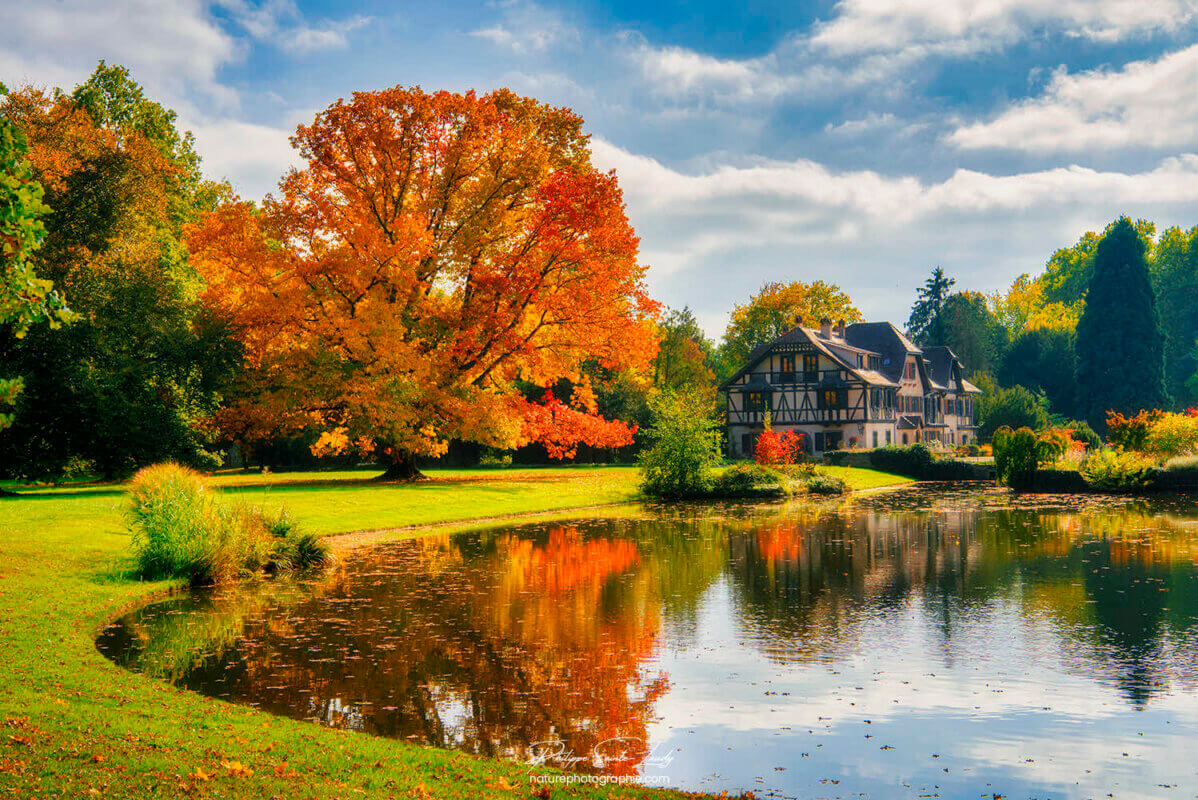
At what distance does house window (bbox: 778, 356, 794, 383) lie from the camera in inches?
2827

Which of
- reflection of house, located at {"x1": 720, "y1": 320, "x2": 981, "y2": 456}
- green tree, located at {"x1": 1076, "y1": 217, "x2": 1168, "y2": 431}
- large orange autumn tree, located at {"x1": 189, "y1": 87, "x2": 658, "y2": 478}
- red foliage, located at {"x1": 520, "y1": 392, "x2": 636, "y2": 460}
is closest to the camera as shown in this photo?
large orange autumn tree, located at {"x1": 189, "y1": 87, "x2": 658, "y2": 478}

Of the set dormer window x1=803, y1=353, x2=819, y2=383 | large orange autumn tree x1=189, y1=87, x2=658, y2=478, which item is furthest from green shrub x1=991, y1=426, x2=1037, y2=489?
dormer window x1=803, y1=353, x2=819, y2=383

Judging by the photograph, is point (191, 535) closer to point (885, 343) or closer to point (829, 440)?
point (829, 440)

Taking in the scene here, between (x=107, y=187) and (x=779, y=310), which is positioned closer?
(x=107, y=187)

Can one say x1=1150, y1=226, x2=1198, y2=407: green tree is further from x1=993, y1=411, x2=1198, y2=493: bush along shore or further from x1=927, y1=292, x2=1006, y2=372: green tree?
x1=993, y1=411, x2=1198, y2=493: bush along shore

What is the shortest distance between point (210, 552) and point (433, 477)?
26.0 m

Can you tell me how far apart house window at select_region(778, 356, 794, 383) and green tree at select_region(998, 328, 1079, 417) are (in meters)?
30.9

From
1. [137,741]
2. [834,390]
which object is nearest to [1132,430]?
[834,390]

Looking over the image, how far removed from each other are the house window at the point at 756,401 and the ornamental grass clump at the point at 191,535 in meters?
55.3

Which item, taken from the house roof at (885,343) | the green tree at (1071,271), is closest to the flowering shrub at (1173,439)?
the house roof at (885,343)

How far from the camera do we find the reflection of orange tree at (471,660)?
9539 millimetres

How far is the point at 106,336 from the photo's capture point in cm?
3331

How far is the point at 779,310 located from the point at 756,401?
680 inches

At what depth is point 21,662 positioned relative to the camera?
10.9 meters
